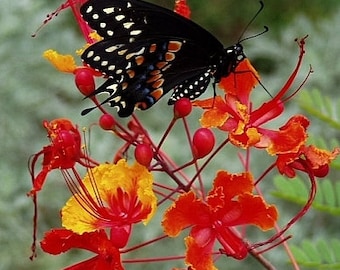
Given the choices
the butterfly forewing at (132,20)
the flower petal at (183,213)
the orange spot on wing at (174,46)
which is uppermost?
the butterfly forewing at (132,20)

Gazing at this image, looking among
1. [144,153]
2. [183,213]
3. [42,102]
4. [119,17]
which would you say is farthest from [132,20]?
[42,102]

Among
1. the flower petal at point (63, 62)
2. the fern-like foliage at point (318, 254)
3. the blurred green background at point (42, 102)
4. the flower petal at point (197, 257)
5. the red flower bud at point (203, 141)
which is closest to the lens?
the flower petal at point (197, 257)

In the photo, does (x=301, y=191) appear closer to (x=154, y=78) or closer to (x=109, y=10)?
(x=154, y=78)

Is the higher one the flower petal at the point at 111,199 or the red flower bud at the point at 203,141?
the red flower bud at the point at 203,141

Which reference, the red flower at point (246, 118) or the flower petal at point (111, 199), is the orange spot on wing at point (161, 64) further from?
the flower petal at point (111, 199)

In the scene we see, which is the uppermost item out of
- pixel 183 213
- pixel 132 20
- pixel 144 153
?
pixel 132 20

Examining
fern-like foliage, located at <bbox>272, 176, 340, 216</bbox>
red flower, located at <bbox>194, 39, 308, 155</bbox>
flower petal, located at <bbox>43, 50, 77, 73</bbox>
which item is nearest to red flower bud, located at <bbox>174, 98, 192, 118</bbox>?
red flower, located at <bbox>194, 39, 308, 155</bbox>

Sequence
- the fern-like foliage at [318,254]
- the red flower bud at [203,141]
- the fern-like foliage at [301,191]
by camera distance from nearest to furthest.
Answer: the red flower bud at [203,141] → the fern-like foliage at [318,254] → the fern-like foliage at [301,191]

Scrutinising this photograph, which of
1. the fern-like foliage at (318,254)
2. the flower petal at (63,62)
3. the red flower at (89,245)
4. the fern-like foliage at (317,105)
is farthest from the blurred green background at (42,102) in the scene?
the red flower at (89,245)
